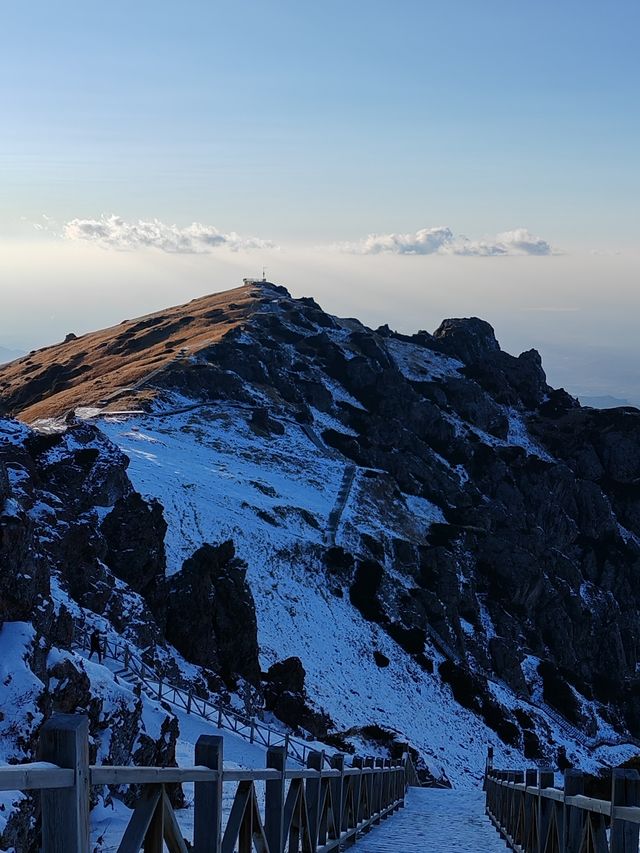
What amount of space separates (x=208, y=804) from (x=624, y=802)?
273 cm

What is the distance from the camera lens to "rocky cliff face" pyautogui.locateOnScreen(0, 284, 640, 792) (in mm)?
47562

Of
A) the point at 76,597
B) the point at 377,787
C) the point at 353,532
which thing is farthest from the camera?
the point at 353,532

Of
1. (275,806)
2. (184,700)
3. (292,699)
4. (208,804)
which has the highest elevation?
(208,804)

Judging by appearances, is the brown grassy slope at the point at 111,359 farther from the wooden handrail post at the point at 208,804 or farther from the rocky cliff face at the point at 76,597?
the wooden handrail post at the point at 208,804

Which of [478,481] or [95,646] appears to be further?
[478,481]

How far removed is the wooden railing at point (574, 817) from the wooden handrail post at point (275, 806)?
248 cm

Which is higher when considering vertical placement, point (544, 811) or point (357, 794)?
point (544, 811)

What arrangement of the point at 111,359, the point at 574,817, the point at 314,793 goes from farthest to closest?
the point at 111,359
the point at 314,793
the point at 574,817

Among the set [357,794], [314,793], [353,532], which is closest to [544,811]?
[314,793]

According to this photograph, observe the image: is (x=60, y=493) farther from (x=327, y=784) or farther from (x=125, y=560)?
(x=327, y=784)

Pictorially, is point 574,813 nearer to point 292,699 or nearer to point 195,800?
point 195,800

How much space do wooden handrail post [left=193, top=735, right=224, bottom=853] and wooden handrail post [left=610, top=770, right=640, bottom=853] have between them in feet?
8.41

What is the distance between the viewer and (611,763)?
6581cm

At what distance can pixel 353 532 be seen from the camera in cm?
7488
